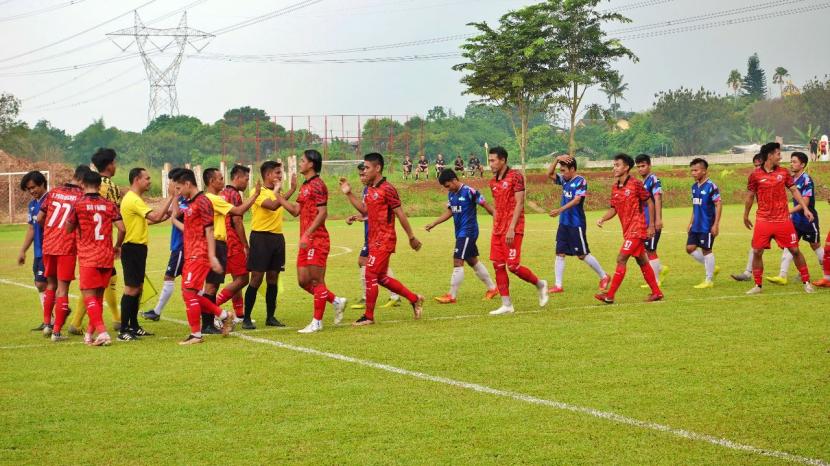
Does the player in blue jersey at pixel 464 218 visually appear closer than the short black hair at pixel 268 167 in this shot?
No

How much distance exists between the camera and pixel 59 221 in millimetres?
11906

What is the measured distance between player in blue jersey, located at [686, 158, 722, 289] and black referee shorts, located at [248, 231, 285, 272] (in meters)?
7.53

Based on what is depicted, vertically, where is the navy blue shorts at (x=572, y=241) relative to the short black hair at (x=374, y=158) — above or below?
below

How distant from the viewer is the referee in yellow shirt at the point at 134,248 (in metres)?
12.2

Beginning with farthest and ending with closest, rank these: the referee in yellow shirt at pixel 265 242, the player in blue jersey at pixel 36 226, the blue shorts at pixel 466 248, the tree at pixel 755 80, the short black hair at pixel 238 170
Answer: the tree at pixel 755 80 → the blue shorts at pixel 466 248 → the short black hair at pixel 238 170 → the player in blue jersey at pixel 36 226 → the referee in yellow shirt at pixel 265 242

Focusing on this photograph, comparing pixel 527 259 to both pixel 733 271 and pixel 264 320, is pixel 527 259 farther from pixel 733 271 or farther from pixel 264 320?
pixel 264 320

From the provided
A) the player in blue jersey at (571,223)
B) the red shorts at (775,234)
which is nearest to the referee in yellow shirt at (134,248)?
the player in blue jersey at (571,223)

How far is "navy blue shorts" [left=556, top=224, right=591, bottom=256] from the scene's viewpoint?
1633cm

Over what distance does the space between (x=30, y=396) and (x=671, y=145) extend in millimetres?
117852

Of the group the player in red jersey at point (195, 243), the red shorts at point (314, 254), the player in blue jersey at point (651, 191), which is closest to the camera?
the player in red jersey at point (195, 243)

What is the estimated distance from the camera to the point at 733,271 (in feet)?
62.0

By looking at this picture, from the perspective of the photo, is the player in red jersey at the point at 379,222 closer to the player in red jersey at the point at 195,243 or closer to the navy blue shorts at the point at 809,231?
the player in red jersey at the point at 195,243

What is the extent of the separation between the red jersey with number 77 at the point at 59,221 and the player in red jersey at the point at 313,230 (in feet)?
8.18

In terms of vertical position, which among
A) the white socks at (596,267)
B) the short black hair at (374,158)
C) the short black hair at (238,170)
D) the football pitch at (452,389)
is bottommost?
the football pitch at (452,389)
